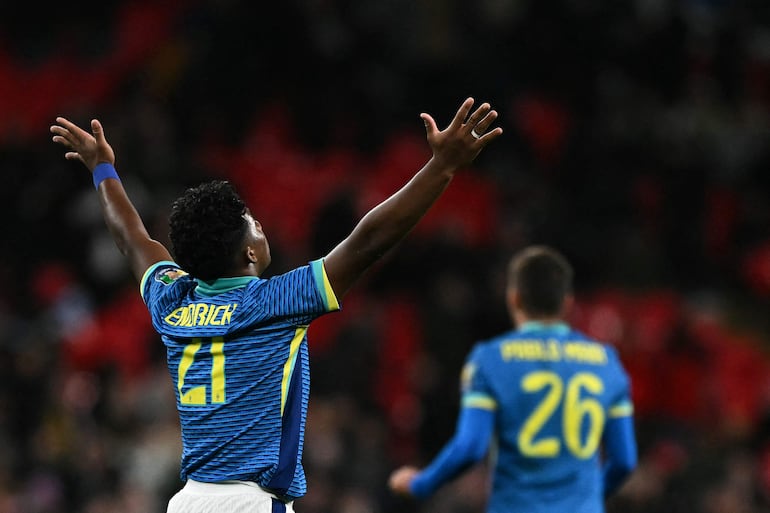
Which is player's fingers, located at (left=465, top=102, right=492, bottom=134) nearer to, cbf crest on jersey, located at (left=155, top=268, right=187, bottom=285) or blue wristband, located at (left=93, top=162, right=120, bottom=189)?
cbf crest on jersey, located at (left=155, top=268, right=187, bottom=285)

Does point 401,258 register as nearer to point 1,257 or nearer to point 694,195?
point 694,195

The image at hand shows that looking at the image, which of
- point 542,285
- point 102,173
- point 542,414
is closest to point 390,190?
point 542,285

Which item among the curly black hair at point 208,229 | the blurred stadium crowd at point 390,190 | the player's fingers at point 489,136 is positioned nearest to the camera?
the player's fingers at point 489,136

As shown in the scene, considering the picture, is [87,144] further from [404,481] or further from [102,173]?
[404,481]

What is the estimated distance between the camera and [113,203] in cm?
464

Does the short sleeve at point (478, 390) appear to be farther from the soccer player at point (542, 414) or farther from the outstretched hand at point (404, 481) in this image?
the outstretched hand at point (404, 481)

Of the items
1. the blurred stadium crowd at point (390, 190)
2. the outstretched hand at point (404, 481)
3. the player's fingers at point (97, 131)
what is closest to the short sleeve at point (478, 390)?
the outstretched hand at point (404, 481)

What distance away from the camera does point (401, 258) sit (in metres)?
10.7

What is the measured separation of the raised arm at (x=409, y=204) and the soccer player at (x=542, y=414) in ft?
5.39

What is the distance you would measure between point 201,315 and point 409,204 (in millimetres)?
765

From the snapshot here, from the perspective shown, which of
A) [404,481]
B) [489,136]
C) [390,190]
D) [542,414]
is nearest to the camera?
[489,136]

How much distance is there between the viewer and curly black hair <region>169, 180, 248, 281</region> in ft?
12.9

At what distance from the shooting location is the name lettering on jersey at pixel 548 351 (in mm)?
5340

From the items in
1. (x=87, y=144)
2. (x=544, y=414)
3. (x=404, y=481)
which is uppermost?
(x=87, y=144)
